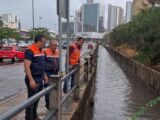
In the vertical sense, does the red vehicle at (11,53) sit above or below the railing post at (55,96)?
below

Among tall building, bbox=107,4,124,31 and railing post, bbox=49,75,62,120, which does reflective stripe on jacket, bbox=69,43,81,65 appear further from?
tall building, bbox=107,4,124,31

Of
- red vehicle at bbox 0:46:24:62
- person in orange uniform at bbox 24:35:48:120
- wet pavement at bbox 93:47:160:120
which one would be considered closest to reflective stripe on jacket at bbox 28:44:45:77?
person in orange uniform at bbox 24:35:48:120

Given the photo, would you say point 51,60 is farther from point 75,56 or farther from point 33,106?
point 75,56

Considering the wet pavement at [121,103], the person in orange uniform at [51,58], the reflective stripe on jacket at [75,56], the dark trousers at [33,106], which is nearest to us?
the dark trousers at [33,106]

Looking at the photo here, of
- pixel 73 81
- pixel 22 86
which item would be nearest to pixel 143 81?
pixel 22 86

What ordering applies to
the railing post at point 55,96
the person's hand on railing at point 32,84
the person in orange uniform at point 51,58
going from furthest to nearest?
the person in orange uniform at point 51,58 → the person's hand on railing at point 32,84 → the railing post at point 55,96

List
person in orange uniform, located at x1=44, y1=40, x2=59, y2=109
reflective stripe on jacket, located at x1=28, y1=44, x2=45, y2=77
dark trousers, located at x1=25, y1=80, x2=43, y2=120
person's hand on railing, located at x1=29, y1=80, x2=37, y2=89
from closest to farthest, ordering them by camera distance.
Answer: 1. dark trousers, located at x1=25, y1=80, x2=43, y2=120
2. person's hand on railing, located at x1=29, y1=80, x2=37, y2=89
3. reflective stripe on jacket, located at x1=28, y1=44, x2=45, y2=77
4. person in orange uniform, located at x1=44, y1=40, x2=59, y2=109

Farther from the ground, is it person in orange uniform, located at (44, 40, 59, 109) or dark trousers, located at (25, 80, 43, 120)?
person in orange uniform, located at (44, 40, 59, 109)

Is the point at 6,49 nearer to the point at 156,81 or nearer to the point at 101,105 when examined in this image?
the point at 156,81

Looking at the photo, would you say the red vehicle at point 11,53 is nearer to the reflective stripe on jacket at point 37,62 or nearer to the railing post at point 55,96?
the reflective stripe on jacket at point 37,62

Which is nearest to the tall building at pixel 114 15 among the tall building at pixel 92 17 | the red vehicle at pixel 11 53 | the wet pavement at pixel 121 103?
the tall building at pixel 92 17

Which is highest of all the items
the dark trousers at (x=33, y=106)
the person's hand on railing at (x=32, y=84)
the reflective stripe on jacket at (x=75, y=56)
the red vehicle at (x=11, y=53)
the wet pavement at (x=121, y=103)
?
the reflective stripe on jacket at (x=75, y=56)

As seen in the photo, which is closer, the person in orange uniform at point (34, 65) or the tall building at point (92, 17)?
the person in orange uniform at point (34, 65)

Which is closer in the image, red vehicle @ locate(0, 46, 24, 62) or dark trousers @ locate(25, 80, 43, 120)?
dark trousers @ locate(25, 80, 43, 120)
